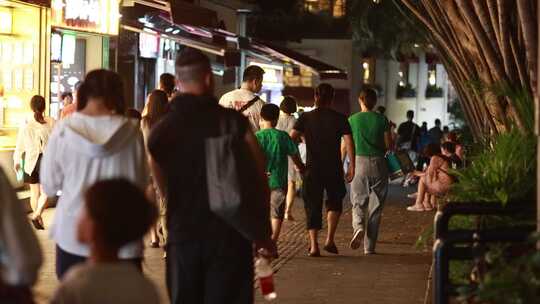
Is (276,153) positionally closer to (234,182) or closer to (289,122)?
(289,122)

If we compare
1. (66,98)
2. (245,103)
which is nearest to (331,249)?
(245,103)

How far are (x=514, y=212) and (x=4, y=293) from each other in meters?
3.60

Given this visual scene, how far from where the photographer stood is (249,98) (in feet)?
42.8

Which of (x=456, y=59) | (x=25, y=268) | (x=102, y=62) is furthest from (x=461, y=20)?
(x=102, y=62)

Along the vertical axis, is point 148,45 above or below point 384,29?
below

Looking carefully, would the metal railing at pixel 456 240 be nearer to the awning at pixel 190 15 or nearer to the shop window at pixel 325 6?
the awning at pixel 190 15

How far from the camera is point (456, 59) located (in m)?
12.5

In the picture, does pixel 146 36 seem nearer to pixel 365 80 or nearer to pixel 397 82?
pixel 365 80

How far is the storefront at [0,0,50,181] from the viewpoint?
18.5m

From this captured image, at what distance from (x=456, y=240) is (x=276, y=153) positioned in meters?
6.79

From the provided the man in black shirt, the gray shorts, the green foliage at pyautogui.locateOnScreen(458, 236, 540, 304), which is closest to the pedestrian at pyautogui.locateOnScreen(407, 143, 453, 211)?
the gray shorts

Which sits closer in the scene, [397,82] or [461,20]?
[461,20]

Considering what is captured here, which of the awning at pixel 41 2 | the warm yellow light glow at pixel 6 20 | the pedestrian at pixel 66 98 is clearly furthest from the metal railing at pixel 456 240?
the warm yellow light glow at pixel 6 20

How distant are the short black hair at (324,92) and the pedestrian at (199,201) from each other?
258 inches
